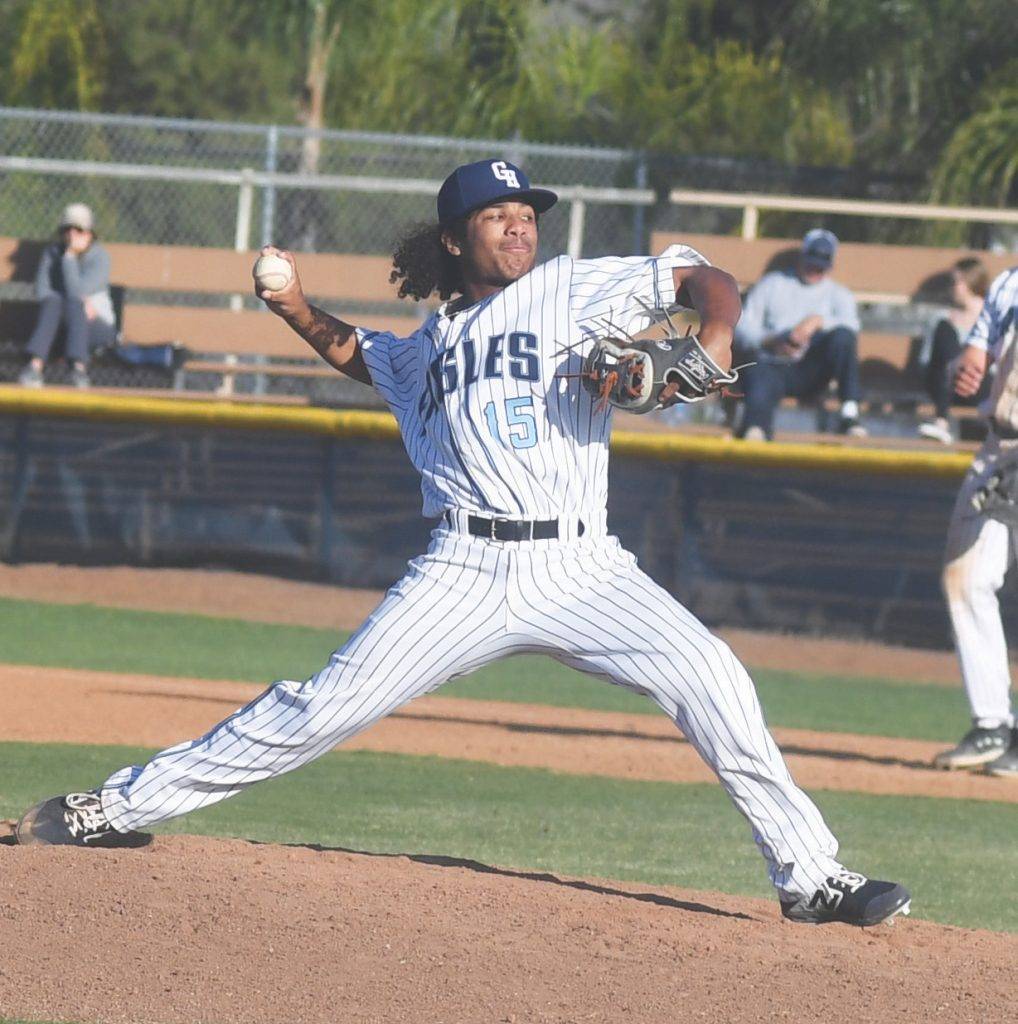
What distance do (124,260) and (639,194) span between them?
151 inches

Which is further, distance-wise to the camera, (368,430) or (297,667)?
(368,430)

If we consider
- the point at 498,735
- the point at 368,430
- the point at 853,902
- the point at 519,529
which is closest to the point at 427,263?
the point at 519,529

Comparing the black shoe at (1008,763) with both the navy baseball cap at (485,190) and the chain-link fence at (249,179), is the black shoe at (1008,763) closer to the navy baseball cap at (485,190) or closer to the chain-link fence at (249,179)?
the navy baseball cap at (485,190)

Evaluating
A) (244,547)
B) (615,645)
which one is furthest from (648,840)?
(244,547)

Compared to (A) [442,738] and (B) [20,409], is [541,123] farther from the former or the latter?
(A) [442,738]

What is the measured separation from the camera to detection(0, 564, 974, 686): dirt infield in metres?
Answer: 10.8

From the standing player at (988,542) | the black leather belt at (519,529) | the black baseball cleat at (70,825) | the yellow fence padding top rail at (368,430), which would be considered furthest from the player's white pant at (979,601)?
the black baseball cleat at (70,825)

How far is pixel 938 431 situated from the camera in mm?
11531

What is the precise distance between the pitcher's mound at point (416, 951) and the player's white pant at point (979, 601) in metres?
3.01

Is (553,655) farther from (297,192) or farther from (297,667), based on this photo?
(297,192)

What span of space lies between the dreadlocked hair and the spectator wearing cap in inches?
286

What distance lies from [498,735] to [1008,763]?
7.10ft

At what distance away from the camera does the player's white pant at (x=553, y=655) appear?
13.7ft

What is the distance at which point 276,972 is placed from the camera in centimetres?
377
